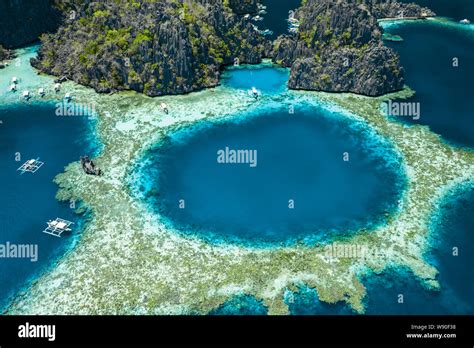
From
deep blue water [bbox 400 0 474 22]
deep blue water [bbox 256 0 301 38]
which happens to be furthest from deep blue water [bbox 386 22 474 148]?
deep blue water [bbox 256 0 301 38]

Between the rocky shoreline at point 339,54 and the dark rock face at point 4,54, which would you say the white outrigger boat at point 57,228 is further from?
the dark rock face at point 4,54

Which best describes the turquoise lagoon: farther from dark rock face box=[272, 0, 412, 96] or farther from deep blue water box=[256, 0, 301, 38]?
deep blue water box=[256, 0, 301, 38]

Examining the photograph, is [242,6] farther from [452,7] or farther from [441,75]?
[452,7]

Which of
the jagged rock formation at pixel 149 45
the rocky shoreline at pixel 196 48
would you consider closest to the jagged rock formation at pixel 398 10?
the rocky shoreline at pixel 196 48

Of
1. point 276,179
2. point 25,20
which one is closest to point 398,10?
point 276,179

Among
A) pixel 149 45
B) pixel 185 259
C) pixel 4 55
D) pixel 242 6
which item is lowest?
pixel 185 259
